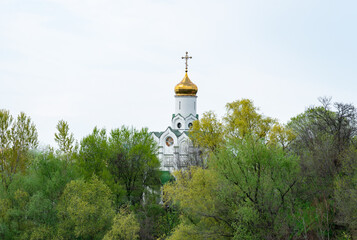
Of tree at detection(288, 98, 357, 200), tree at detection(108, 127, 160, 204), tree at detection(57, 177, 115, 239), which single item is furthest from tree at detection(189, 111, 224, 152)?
tree at detection(57, 177, 115, 239)

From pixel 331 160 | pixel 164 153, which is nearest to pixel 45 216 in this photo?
pixel 331 160

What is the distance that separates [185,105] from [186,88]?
1864mm

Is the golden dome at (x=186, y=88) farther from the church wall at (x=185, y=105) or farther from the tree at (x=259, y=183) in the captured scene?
the tree at (x=259, y=183)

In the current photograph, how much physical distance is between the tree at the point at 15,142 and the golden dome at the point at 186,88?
21526 mm

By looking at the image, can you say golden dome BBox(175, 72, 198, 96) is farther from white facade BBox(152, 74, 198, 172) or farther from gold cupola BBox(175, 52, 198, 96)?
white facade BBox(152, 74, 198, 172)

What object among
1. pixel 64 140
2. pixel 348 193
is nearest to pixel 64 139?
pixel 64 140

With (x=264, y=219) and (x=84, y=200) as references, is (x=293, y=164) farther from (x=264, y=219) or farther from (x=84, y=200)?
(x=84, y=200)

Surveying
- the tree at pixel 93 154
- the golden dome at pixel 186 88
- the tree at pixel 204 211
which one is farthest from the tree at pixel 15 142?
the golden dome at pixel 186 88

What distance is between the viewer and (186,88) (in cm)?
5219

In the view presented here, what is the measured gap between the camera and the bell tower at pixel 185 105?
172ft

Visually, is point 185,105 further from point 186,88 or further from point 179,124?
point 179,124

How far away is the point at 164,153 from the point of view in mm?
51969

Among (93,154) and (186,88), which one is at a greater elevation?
(186,88)

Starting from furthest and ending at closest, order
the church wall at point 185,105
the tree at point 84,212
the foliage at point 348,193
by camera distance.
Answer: the church wall at point 185,105, the tree at point 84,212, the foliage at point 348,193
